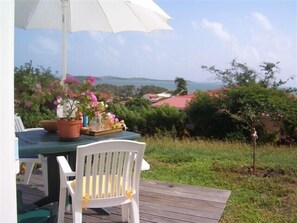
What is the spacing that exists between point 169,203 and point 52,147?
1298mm

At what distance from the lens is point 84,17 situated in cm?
428

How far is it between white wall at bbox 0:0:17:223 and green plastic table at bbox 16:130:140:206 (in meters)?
1.66

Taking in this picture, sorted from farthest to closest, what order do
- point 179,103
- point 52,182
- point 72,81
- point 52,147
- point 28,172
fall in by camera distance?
point 179,103 < point 28,172 < point 52,182 < point 72,81 < point 52,147

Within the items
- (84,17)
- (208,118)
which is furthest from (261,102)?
(84,17)

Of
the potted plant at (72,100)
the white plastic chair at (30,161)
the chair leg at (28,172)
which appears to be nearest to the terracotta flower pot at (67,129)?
the potted plant at (72,100)

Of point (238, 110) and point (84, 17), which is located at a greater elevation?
point (84, 17)

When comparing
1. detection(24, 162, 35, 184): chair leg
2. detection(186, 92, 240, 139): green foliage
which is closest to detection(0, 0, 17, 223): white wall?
detection(24, 162, 35, 184): chair leg

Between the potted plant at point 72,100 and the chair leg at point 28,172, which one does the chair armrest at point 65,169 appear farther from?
the chair leg at point 28,172

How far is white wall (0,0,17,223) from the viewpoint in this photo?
0.73m

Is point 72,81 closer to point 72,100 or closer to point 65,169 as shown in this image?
point 72,100

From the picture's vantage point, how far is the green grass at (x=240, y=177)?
10.4ft

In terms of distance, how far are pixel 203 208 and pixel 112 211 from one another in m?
0.84

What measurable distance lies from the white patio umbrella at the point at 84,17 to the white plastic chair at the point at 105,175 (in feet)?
5.94

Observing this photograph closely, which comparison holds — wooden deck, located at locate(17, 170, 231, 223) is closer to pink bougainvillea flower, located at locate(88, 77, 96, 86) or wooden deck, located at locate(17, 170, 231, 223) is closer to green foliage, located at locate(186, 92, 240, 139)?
pink bougainvillea flower, located at locate(88, 77, 96, 86)
